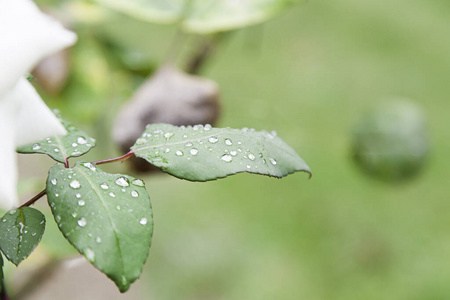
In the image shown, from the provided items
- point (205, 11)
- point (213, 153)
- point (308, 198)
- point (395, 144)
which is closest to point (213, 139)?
point (213, 153)

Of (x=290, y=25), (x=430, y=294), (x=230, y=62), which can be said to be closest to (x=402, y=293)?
(x=430, y=294)

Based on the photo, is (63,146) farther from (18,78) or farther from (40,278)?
(40,278)

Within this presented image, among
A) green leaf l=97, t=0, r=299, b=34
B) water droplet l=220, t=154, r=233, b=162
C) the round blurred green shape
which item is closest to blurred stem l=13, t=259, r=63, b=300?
green leaf l=97, t=0, r=299, b=34

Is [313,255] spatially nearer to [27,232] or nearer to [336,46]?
[336,46]

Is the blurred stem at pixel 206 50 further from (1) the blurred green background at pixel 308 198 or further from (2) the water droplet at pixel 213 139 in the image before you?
(2) the water droplet at pixel 213 139

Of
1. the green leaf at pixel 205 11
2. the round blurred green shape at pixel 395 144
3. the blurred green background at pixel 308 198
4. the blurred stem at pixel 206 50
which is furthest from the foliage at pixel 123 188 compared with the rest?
the round blurred green shape at pixel 395 144
